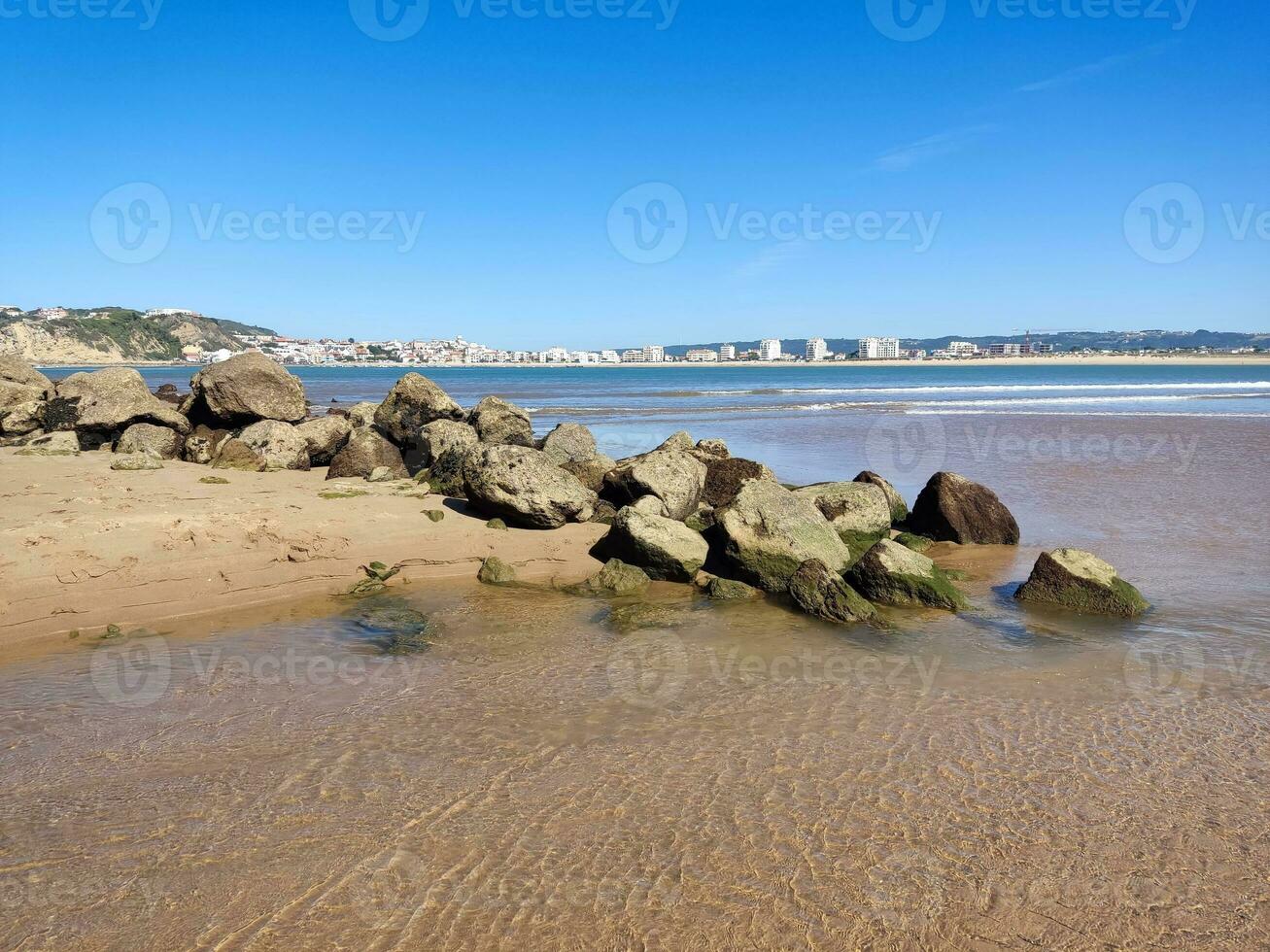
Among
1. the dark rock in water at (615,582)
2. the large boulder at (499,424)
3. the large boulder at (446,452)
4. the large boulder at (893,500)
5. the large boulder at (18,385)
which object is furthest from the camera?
the large boulder at (18,385)

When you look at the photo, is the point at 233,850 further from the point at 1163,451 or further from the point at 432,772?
the point at 1163,451

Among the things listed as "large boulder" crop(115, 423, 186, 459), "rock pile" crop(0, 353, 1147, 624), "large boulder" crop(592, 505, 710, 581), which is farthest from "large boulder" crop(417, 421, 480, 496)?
"large boulder" crop(115, 423, 186, 459)

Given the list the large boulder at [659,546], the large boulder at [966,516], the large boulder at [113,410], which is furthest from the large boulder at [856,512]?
the large boulder at [113,410]

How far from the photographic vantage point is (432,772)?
492 cm

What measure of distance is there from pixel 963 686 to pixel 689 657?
218 cm

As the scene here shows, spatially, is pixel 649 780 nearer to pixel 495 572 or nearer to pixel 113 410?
pixel 495 572

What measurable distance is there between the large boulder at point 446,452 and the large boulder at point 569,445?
136cm

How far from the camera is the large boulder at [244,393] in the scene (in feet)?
52.1

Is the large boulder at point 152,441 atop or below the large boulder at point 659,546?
atop

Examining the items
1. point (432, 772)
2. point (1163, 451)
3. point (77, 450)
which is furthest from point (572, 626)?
point (1163, 451)

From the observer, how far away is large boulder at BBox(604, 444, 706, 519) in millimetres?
11141

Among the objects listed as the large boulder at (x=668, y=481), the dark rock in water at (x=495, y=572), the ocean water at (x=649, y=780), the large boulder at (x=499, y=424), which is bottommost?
the ocean water at (x=649, y=780)

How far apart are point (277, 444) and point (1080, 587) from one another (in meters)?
13.0

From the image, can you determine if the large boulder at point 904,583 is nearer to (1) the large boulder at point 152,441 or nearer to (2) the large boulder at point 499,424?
(2) the large boulder at point 499,424
